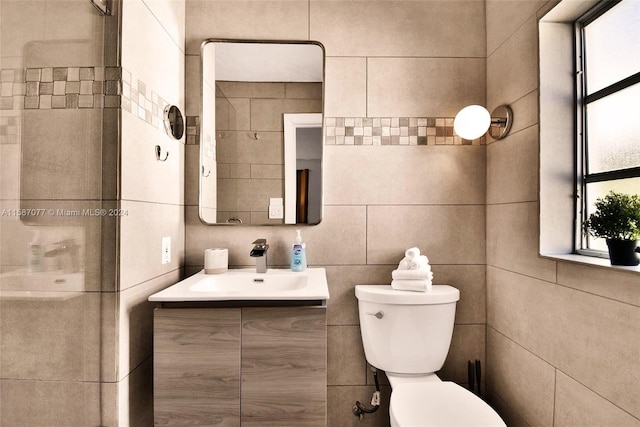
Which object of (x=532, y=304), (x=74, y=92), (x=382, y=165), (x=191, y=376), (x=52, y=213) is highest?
(x=74, y=92)

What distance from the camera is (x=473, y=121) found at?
5.23 ft

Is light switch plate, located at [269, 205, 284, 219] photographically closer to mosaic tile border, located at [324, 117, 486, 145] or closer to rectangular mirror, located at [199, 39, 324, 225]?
rectangular mirror, located at [199, 39, 324, 225]

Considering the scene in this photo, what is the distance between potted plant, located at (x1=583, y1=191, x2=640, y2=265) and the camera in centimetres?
102

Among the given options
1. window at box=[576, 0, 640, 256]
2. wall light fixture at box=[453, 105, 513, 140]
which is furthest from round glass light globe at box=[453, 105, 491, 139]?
window at box=[576, 0, 640, 256]

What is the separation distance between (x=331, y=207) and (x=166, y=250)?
0.76 meters

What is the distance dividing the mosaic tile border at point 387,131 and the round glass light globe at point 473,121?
14 cm

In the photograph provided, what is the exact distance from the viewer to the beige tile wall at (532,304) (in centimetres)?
103

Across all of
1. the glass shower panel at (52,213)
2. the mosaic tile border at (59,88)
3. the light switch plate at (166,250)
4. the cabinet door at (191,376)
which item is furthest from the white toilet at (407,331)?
the mosaic tile border at (59,88)

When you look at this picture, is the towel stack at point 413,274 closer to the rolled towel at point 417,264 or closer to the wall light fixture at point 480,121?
the rolled towel at point 417,264

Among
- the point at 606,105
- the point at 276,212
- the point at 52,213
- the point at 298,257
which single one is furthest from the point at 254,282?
the point at 606,105

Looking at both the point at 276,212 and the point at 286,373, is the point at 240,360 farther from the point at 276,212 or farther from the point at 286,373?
the point at 276,212

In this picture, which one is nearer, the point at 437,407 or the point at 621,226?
the point at 621,226

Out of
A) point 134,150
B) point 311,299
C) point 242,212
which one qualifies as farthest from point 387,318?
point 134,150

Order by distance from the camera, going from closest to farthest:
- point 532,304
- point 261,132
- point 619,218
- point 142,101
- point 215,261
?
point 619,218
point 142,101
point 532,304
point 215,261
point 261,132
